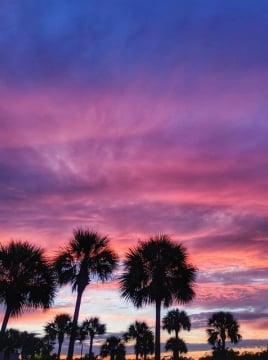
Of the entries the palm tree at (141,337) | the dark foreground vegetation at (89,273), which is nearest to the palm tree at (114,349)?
the palm tree at (141,337)

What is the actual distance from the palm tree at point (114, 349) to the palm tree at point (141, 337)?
5.17 metres

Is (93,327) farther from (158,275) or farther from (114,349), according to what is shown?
(158,275)

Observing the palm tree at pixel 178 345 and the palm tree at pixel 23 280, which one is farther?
the palm tree at pixel 178 345

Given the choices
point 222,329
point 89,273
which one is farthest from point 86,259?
point 222,329

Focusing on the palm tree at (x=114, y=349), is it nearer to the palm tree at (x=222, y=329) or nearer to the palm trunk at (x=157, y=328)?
the palm tree at (x=222, y=329)

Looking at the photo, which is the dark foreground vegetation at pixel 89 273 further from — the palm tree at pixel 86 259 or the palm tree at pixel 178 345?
the palm tree at pixel 178 345

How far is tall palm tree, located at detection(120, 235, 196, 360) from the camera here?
3139cm

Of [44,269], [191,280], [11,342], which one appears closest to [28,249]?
[44,269]

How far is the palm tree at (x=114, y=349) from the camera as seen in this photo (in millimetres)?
81562

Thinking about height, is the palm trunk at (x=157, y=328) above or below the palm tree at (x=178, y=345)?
below

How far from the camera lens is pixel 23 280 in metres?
30.7

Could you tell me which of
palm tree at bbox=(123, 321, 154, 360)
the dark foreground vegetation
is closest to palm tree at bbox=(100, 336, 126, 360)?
palm tree at bbox=(123, 321, 154, 360)

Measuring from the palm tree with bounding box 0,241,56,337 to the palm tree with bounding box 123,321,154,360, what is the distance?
49.6 metres

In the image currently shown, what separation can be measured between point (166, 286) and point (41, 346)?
270 ft
